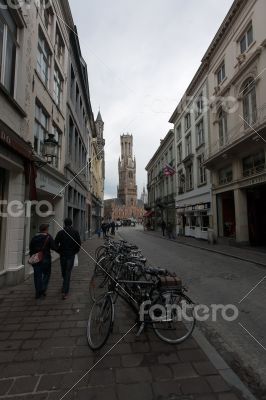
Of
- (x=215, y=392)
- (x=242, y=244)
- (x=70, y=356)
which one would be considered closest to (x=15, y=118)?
(x=70, y=356)

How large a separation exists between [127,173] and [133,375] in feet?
388

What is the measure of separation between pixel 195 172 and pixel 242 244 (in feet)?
33.1

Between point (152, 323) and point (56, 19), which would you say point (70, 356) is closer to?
point (152, 323)

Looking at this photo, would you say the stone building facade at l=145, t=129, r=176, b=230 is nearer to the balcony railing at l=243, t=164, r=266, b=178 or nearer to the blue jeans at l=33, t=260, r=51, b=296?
the balcony railing at l=243, t=164, r=266, b=178

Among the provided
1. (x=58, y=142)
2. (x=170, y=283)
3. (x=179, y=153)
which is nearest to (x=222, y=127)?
(x=179, y=153)

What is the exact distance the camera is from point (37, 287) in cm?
567

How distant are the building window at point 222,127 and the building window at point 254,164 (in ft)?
9.16

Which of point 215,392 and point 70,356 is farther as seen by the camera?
point 70,356

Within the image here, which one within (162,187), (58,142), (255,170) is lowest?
(255,170)

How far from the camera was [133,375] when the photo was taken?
2.99 m

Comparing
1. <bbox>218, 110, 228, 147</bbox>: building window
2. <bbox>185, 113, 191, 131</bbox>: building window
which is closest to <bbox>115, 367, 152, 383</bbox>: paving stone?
<bbox>218, 110, 228, 147</bbox>: building window

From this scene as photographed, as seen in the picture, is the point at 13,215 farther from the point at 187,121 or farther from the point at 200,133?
the point at 187,121

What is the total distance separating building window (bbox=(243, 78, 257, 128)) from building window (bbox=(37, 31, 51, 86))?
1135 cm

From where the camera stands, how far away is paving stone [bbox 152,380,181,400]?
2652mm
